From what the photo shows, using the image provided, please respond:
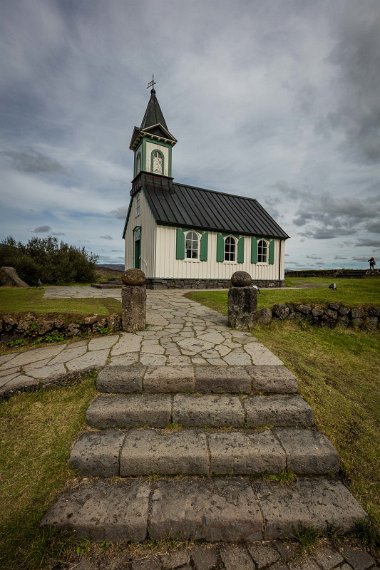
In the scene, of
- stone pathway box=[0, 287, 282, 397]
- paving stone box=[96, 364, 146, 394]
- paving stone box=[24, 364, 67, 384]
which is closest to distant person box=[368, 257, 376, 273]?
stone pathway box=[0, 287, 282, 397]

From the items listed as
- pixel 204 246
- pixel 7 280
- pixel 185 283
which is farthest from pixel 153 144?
pixel 7 280

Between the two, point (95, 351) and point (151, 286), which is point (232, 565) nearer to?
point (95, 351)

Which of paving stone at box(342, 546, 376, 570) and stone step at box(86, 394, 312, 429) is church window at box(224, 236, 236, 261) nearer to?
stone step at box(86, 394, 312, 429)

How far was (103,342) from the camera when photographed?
4383 mm

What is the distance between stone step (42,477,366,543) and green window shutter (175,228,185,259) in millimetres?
11784

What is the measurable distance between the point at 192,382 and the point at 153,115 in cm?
1712

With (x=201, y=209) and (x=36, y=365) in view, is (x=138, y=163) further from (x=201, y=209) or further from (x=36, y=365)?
(x=36, y=365)

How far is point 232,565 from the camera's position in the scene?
5.72 ft

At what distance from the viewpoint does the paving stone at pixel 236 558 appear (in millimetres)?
1736

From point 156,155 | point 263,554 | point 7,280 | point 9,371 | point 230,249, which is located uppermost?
point 156,155

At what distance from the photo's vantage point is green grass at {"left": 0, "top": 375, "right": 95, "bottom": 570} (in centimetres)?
174

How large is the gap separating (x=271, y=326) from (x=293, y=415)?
10.00ft

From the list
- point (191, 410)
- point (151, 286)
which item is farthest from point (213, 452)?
point (151, 286)

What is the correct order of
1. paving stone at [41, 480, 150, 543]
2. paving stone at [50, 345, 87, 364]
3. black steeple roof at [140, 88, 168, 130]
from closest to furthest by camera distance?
1. paving stone at [41, 480, 150, 543]
2. paving stone at [50, 345, 87, 364]
3. black steeple roof at [140, 88, 168, 130]
